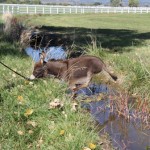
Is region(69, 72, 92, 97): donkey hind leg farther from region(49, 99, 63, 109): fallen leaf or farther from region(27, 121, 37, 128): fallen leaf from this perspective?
region(27, 121, 37, 128): fallen leaf

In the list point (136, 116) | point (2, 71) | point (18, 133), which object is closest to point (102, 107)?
point (136, 116)

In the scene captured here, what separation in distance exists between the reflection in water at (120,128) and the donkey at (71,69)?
0.60 meters

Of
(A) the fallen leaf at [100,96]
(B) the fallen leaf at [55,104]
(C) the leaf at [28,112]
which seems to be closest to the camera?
(C) the leaf at [28,112]

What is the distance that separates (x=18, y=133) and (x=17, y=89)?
219cm

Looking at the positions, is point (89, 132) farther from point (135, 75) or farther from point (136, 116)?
point (135, 75)

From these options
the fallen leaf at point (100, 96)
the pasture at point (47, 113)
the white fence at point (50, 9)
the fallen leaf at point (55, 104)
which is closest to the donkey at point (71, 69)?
the pasture at point (47, 113)

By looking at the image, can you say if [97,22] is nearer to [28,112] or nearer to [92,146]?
[28,112]

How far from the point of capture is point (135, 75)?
9.90 meters

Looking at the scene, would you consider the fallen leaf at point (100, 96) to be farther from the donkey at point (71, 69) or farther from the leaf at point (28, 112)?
the leaf at point (28, 112)

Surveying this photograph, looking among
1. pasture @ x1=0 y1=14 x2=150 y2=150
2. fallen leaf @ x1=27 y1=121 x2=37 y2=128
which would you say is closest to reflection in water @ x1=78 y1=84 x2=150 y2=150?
pasture @ x1=0 y1=14 x2=150 y2=150

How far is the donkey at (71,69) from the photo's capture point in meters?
9.11

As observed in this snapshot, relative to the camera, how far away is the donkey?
911 cm

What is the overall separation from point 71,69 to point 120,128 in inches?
72.3

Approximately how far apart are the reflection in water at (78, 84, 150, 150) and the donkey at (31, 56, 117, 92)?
60 cm
